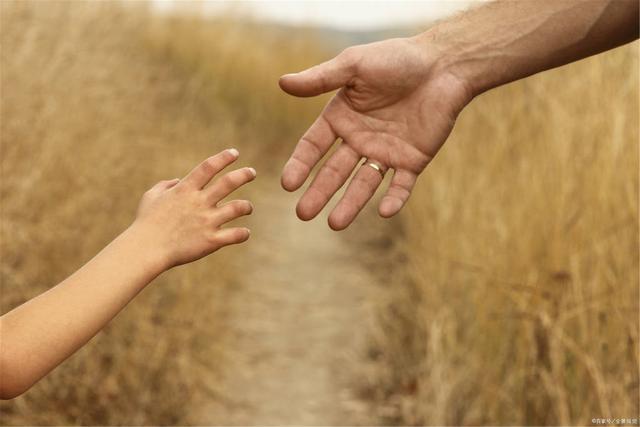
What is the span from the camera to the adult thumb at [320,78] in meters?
1.50

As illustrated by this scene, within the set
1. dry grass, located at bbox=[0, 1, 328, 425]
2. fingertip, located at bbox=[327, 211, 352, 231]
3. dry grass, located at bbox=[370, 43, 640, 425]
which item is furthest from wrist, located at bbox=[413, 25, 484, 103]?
dry grass, located at bbox=[0, 1, 328, 425]

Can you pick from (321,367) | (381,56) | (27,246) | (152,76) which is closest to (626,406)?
(381,56)

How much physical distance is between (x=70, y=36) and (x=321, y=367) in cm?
143

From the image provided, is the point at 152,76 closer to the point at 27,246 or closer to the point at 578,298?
the point at 27,246

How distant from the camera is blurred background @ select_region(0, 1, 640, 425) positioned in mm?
2303

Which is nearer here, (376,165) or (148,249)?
(148,249)

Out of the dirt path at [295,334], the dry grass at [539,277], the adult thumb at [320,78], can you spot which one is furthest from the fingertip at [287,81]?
the dirt path at [295,334]

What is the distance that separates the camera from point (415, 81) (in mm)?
1733

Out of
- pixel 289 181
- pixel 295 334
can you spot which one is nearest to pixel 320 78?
pixel 289 181

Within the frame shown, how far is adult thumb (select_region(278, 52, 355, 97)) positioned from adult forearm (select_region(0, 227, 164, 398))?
16.1 inches

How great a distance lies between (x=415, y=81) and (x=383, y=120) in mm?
99

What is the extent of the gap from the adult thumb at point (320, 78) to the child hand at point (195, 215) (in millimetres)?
232

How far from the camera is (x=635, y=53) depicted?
2516 mm

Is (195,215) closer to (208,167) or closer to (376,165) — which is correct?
(208,167)
